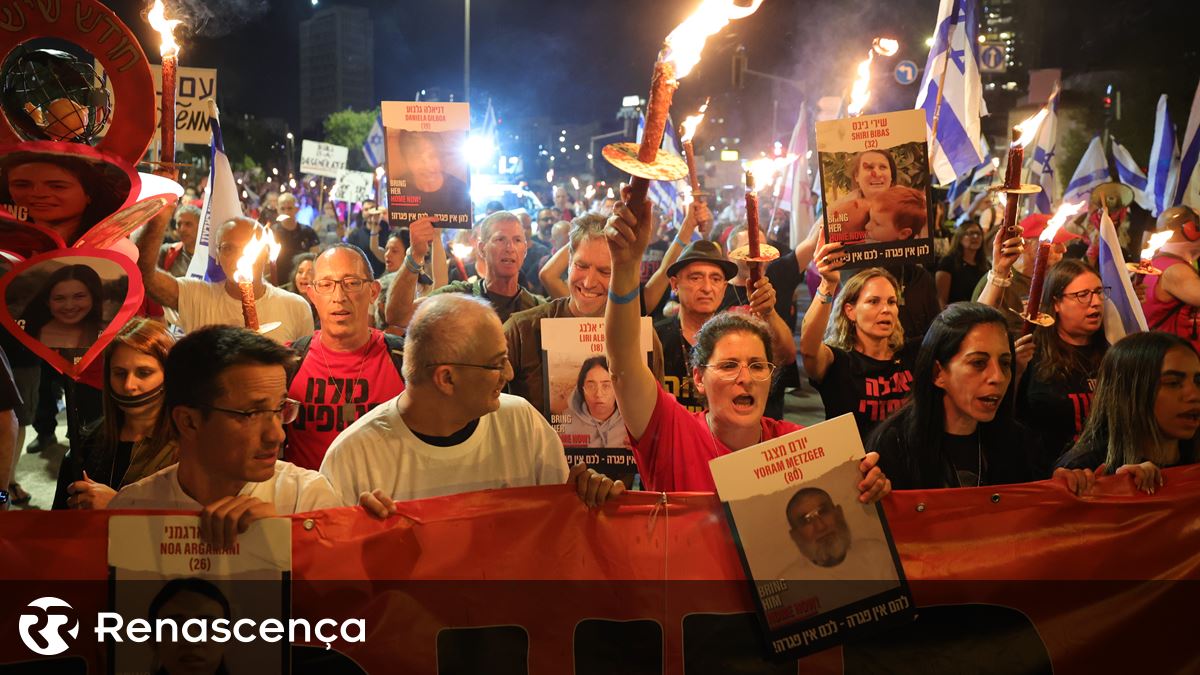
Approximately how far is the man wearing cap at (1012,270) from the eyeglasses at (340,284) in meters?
3.22

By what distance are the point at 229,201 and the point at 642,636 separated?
5350mm

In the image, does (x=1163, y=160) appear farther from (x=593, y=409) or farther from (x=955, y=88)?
(x=593, y=409)

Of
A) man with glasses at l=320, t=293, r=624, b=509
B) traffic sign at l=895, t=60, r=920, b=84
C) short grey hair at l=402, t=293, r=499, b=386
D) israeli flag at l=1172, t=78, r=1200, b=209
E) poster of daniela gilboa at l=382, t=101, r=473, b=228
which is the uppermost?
traffic sign at l=895, t=60, r=920, b=84

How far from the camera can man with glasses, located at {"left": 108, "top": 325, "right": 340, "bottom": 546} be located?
3.09m

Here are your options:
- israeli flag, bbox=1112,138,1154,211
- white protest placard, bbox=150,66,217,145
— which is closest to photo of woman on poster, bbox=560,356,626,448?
white protest placard, bbox=150,66,217,145

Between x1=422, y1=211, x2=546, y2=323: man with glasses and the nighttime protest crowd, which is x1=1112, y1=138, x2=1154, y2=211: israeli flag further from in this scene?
x1=422, y1=211, x2=546, y2=323: man with glasses

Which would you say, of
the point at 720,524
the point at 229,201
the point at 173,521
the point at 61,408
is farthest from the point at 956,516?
the point at 61,408

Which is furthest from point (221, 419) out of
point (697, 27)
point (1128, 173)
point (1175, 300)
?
point (1128, 173)

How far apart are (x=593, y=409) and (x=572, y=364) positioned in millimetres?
246

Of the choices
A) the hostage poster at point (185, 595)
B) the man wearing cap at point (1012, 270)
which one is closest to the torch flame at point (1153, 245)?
the man wearing cap at point (1012, 270)

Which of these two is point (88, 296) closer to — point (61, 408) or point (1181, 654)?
point (1181, 654)

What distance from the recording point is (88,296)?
3.35 m

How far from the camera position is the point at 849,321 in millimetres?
5348

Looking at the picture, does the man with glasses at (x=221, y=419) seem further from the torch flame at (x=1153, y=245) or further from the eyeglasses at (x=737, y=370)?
the torch flame at (x=1153, y=245)
